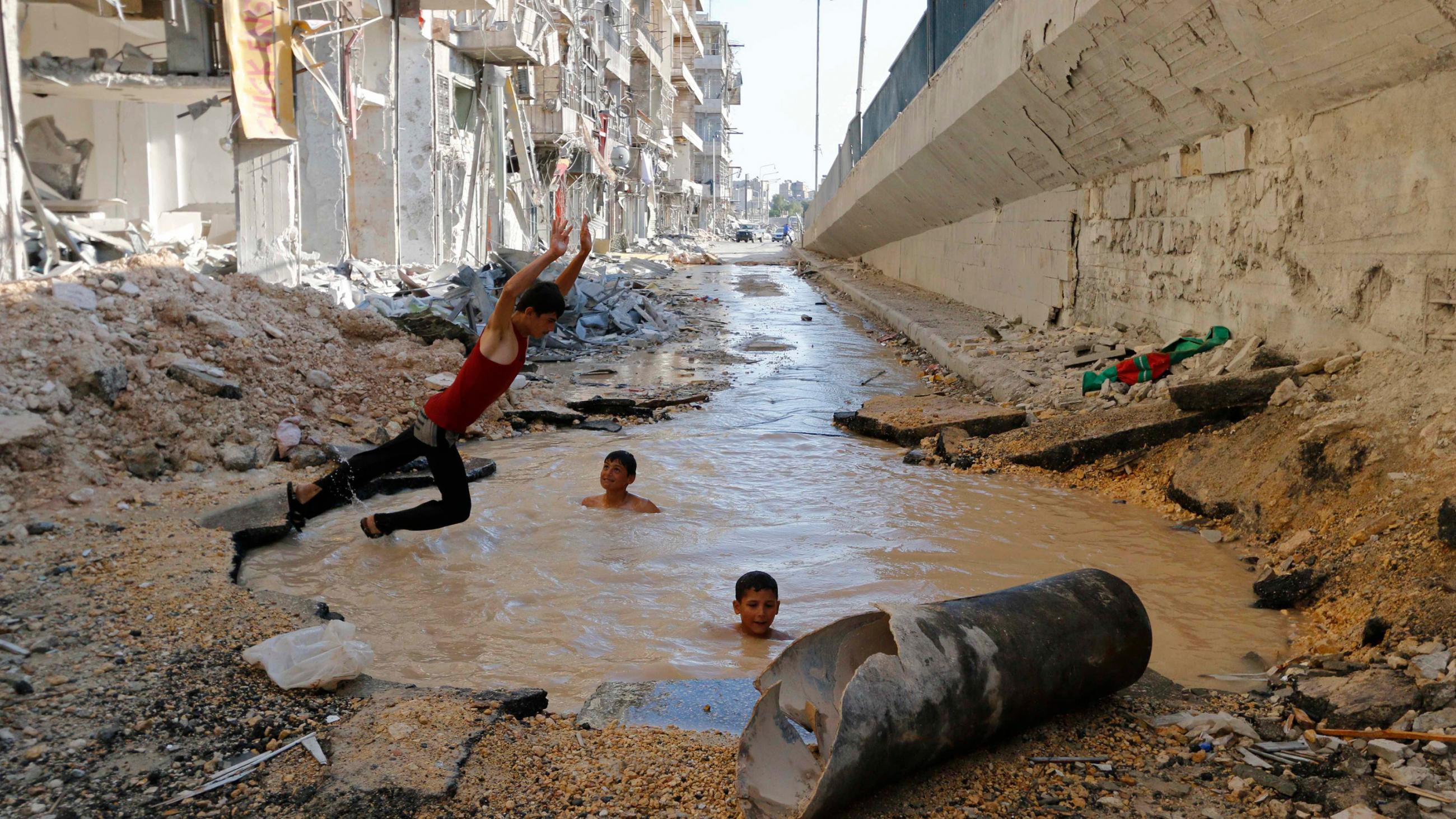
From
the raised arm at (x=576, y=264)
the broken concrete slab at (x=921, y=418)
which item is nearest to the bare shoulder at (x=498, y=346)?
the raised arm at (x=576, y=264)

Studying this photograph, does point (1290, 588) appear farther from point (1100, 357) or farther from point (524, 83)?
point (524, 83)

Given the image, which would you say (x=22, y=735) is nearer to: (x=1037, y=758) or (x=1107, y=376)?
(x=1037, y=758)

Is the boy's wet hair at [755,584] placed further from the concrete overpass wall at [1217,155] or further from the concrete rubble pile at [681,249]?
the concrete rubble pile at [681,249]

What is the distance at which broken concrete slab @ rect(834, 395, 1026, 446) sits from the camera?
737 cm

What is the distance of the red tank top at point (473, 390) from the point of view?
4516 mm

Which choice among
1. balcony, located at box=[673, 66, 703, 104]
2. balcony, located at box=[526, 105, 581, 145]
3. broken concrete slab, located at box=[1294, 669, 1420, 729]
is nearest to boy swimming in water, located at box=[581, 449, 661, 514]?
broken concrete slab, located at box=[1294, 669, 1420, 729]

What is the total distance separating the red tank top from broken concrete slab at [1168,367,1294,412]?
386 centimetres

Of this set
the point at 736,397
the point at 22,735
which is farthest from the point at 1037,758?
the point at 736,397

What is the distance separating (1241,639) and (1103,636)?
4.50ft

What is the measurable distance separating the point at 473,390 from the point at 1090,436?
3989 mm

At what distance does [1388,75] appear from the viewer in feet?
16.9

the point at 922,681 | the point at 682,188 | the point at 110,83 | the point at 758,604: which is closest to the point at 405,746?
the point at 922,681

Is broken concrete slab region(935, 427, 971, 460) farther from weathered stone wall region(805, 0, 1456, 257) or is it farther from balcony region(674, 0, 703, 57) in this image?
balcony region(674, 0, 703, 57)

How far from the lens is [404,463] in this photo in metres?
4.97
